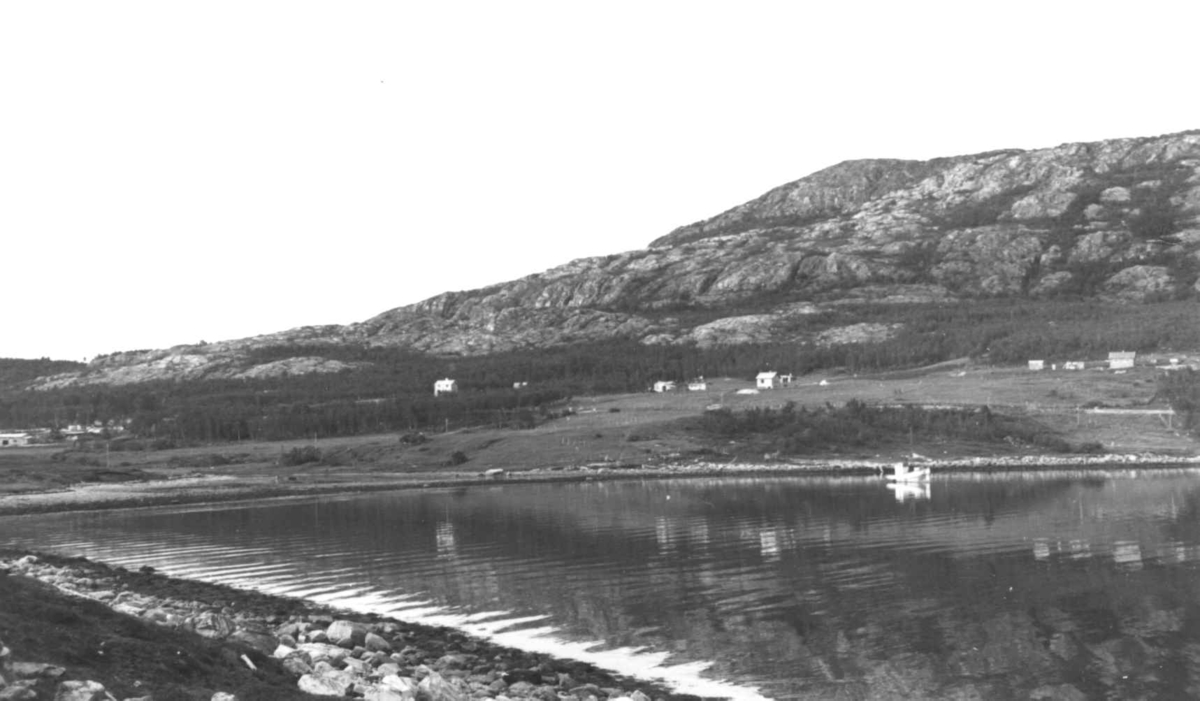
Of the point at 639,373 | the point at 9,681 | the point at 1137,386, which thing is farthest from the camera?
the point at 639,373

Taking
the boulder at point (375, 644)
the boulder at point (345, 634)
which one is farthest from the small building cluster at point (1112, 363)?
the boulder at point (375, 644)

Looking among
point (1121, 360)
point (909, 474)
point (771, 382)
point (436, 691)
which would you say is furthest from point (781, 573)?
point (771, 382)

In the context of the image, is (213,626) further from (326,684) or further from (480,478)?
(480,478)

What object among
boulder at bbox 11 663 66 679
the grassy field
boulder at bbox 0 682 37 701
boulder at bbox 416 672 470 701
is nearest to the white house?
the grassy field

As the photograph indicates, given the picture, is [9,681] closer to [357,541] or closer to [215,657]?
[215,657]

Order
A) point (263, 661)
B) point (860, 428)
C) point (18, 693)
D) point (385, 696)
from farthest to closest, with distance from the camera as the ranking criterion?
point (860, 428)
point (263, 661)
point (385, 696)
point (18, 693)

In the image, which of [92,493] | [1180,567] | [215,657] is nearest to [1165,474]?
[1180,567]
